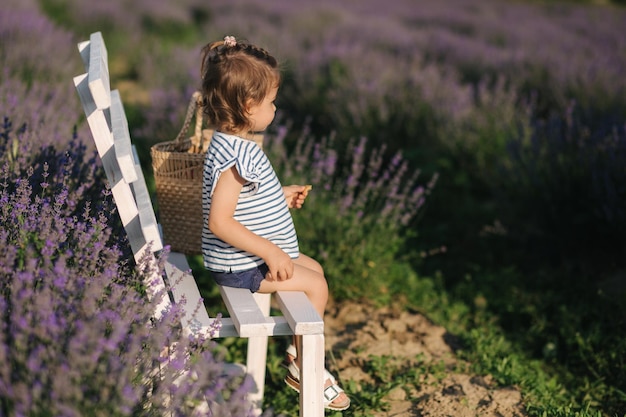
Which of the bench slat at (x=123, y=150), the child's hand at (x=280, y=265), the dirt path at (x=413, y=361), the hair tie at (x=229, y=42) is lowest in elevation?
the dirt path at (x=413, y=361)

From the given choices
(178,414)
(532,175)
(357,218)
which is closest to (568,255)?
(532,175)

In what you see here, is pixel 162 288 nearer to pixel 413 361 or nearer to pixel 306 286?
pixel 306 286

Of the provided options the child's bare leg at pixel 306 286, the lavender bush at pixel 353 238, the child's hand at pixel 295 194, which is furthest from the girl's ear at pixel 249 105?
the lavender bush at pixel 353 238

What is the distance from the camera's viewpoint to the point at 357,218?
3.47 meters

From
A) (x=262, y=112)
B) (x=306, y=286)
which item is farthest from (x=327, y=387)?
(x=262, y=112)

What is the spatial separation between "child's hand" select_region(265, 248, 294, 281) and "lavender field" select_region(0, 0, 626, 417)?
0.42m

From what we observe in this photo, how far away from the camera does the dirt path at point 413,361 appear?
104 inches

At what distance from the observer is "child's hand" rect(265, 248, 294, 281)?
217 centimetres

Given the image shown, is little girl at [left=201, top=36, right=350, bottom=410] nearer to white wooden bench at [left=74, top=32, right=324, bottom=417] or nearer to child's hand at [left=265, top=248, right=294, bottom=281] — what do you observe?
child's hand at [left=265, top=248, right=294, bottom=281]


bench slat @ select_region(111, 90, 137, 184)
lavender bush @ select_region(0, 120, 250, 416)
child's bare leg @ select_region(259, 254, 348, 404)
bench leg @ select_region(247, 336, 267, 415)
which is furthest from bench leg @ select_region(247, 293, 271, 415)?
bench slat @ select_region(111, 90, 137, 184)

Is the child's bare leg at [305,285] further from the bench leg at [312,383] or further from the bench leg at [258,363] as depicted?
the bench leg at [258,363]

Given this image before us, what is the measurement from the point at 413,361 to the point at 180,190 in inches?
49.7

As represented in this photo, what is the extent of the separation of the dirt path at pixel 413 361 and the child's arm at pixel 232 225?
32.0 inches

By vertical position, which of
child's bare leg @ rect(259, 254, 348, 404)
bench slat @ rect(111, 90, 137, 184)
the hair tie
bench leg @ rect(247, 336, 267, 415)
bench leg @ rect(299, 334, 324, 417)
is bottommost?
bench leg @ rect(247, 336, 267, 415)
